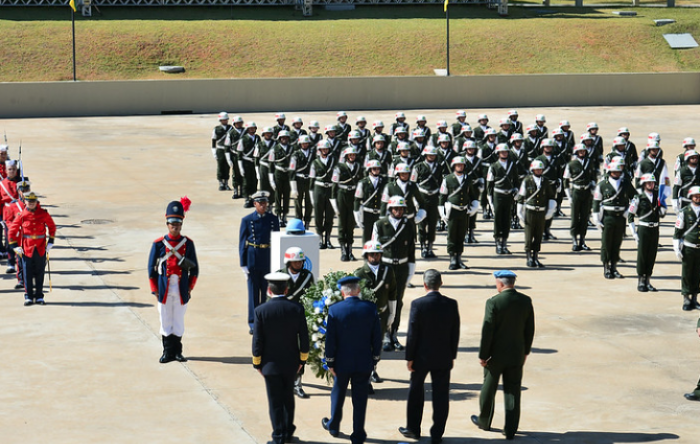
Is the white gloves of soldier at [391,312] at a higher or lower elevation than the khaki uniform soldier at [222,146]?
lower

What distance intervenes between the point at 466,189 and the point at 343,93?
96.2 feet

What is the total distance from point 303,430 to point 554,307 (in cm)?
600

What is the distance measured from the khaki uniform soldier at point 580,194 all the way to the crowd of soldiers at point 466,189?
0.02 metres

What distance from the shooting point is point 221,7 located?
197 feet

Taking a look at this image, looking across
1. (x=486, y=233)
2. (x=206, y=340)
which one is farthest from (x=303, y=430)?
(x=486, y=233)

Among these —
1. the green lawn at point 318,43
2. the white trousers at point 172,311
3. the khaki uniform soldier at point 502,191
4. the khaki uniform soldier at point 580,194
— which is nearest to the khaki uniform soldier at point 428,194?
the khaki uniform soldier at point 502,191

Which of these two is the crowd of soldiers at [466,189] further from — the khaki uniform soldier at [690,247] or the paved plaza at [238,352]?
the paved plaza at [238,352]

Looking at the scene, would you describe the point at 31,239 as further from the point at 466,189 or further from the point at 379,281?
the point at 466,189

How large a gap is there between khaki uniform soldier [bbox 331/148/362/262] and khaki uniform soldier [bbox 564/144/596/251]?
3.85m

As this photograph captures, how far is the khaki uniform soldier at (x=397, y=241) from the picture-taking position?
13.7 m

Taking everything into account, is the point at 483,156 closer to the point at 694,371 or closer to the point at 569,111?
the point at 694,371

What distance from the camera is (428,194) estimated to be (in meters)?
19.4

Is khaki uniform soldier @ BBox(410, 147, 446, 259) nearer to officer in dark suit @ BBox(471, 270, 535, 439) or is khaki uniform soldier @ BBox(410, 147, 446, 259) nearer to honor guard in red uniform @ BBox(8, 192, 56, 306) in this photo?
honor guard in red uniform @ BBox(8, 192, 56, 306)

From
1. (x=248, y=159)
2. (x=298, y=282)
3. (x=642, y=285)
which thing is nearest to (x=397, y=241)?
(x=298, y=282)
